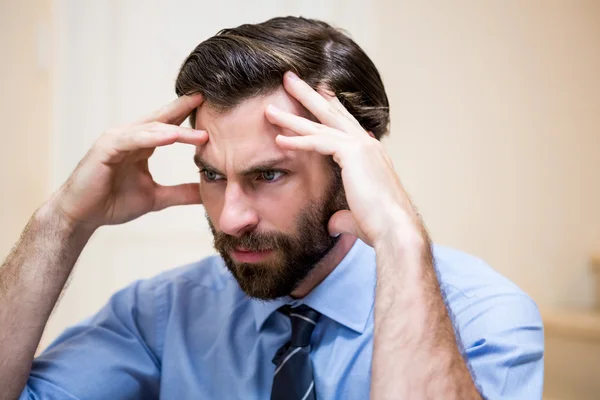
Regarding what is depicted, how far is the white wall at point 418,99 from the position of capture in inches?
98.8

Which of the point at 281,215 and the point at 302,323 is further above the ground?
the point at 281,215

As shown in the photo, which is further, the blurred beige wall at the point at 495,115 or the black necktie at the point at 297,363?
the blurred beige wall at the point at 495,115

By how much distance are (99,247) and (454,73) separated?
1639 mm

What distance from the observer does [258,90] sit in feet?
3.94

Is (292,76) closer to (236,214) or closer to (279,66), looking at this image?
(279,66)

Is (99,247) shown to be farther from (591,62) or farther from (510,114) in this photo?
(591,62)

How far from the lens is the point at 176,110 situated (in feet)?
4.25

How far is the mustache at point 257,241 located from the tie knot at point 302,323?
0.16 metres

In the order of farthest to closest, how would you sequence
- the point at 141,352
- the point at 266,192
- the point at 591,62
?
the point at 591,62 < the point at 141,352 < the point at 266,192

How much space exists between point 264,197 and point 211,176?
144 millimetres

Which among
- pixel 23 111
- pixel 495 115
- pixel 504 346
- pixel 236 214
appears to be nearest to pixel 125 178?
pixel 236 214

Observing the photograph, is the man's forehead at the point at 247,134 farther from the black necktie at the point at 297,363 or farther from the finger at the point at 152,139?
the black necktie at the point at 297,363

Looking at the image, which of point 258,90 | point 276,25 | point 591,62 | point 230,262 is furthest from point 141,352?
point 591,62

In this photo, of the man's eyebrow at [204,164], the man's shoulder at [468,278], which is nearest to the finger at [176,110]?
the man's eyebrow at [204,164]
